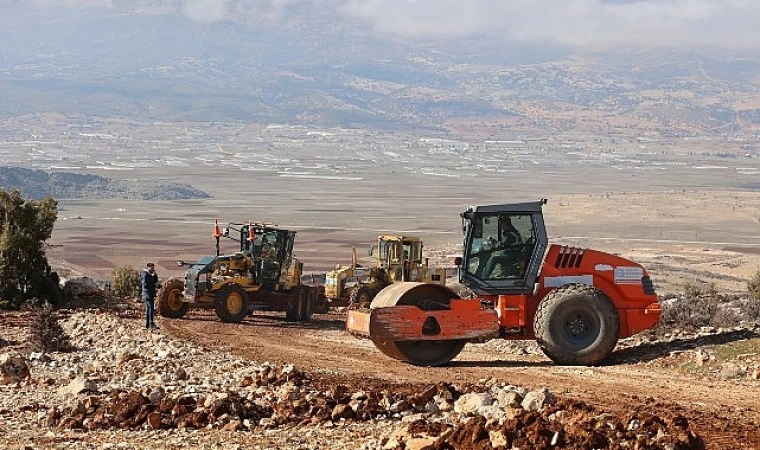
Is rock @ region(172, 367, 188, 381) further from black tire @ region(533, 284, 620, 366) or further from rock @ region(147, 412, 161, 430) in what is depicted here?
black tire @ region(533, 284, 620, 366)

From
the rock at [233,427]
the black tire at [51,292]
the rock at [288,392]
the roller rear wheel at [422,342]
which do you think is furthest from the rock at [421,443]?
the black tire at [51,292]

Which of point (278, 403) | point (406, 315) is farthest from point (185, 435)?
point (406, 315)

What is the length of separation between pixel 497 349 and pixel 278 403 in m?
7.32

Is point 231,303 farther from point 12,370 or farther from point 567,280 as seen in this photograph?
point 567,280

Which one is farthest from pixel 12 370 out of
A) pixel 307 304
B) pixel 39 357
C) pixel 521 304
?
pixel 307 304

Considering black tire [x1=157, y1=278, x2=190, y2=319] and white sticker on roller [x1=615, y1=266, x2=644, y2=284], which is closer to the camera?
white sticker on roller [x1=615, y1=266, x2=644, y2=284]

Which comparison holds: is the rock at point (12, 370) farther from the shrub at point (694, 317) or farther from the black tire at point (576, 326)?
the shrub at point (694, 317)

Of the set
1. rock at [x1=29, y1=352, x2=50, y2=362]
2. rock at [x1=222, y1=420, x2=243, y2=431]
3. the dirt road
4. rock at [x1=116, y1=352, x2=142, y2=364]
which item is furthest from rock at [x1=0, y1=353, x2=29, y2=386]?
rock at [x1=222, y1=420, x2=243, y2=431]

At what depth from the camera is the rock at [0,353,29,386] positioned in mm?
14641

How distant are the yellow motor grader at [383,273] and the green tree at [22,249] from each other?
679cm

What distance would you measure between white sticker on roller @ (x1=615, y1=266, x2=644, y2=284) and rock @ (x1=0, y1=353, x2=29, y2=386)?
8229mm

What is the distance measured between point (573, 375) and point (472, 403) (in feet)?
13.4

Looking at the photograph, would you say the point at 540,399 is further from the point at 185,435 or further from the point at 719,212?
the point at 719,212

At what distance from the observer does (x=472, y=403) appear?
11219mm
